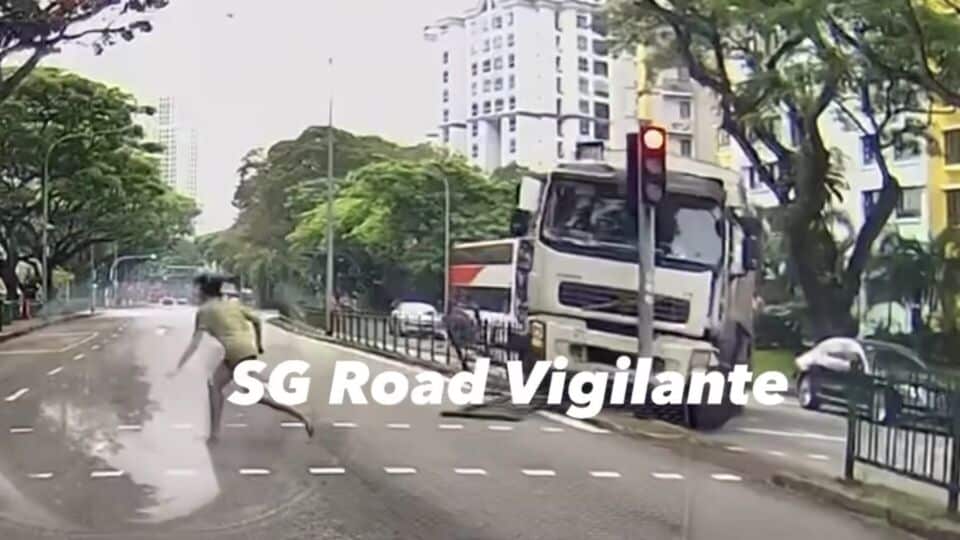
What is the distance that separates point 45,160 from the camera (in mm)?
4770

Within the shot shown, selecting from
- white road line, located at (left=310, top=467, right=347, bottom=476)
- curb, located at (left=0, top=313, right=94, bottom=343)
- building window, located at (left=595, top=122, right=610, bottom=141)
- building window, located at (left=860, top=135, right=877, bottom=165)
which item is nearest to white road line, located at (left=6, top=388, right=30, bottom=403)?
curb, located at (left=0, top=313, right=94, bottom=343)

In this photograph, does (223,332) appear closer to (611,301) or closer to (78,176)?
(78,176)

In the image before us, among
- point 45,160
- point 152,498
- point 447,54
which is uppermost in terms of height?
point 447,54

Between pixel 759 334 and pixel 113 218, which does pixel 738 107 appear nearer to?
pixel 759 334

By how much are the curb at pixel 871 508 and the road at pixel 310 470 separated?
5 cm

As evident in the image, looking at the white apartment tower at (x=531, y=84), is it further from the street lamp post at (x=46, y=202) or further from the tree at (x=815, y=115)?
the street lamp post at (x=46, y=202)

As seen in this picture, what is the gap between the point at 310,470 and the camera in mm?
4039

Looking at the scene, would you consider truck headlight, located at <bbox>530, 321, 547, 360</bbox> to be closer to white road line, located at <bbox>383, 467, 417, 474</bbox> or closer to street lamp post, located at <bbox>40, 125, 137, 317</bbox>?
white road line, located at <bbox>383, 467, 417, 474</bbox>

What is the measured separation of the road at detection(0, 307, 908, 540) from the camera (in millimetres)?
3736

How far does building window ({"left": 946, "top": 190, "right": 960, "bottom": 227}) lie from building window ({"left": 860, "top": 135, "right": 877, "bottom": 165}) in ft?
0.73

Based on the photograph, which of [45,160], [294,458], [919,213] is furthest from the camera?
[45,160]

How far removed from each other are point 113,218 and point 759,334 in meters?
2.11

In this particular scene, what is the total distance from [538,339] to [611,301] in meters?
0.24

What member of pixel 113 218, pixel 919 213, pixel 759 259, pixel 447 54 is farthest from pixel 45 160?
pixel 919 213
